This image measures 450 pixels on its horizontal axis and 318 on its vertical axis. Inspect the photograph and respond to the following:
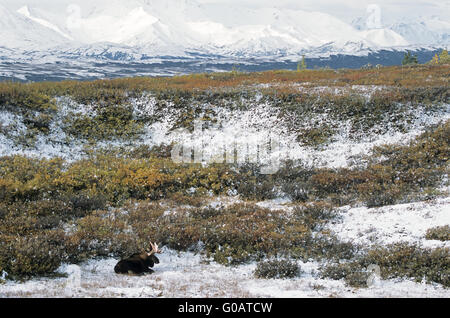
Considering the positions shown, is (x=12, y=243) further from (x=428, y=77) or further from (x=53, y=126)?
(x=428, y=77)

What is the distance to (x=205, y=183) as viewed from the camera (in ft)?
51.4

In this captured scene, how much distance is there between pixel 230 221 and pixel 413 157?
10.6 meters

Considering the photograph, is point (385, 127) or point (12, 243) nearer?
point (12, 243)

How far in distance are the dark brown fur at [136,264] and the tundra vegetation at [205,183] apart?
2.95 ft

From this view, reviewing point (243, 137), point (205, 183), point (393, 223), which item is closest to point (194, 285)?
point (393, 223)

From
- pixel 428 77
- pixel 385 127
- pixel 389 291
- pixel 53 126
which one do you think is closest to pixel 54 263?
pixel 389 291

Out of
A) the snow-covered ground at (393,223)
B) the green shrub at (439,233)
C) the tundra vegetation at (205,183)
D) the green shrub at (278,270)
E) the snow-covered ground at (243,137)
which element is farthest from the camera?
the snow-covered ground at (243,137)

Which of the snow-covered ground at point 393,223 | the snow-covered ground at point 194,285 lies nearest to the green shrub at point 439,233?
the snow-covered ground at point 393,223

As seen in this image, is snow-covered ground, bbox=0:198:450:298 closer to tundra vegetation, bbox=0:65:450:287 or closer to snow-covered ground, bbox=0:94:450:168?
tundra vegetation, bbox=0:65:450:287

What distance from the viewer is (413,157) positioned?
16.9m

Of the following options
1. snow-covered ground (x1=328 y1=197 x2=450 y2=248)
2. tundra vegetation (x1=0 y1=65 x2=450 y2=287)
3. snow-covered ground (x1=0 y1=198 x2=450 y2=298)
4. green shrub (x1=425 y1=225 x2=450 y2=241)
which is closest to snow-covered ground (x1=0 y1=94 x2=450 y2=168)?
tundra vegetation (x1=0 y1=65 x2=450 y2=287)

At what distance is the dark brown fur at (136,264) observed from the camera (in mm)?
8242

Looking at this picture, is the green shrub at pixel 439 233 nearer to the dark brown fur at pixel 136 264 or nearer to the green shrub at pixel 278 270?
the green shrub at pixel 278 270

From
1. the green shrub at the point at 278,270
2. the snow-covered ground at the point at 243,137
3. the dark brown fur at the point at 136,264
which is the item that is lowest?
the green shrub at the point at 278,270
